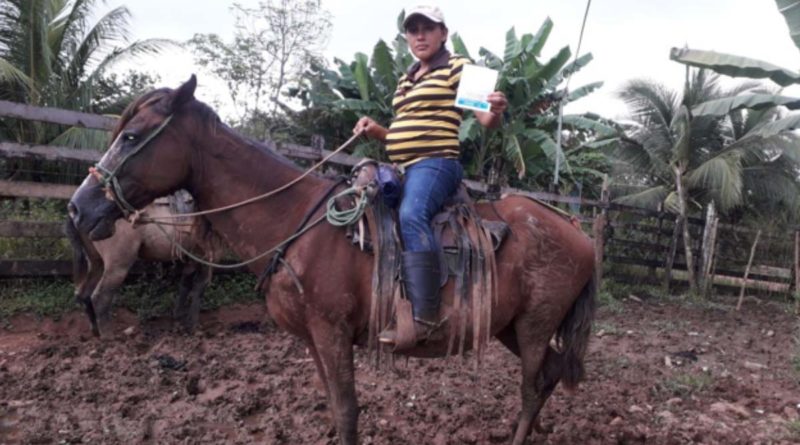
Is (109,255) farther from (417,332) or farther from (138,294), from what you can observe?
(417,332)

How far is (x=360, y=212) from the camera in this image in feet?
9.71

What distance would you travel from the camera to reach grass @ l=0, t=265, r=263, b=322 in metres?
6.17

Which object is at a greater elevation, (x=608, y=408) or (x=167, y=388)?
(x=608, y=408)

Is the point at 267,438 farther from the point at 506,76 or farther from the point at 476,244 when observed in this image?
the point at 506,76

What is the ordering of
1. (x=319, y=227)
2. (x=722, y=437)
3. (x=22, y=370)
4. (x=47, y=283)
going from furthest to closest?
1. (x=47, y=283)
2. (x=22, y=370)
3. (x=722, y=437)
4. (x=319, y=227)

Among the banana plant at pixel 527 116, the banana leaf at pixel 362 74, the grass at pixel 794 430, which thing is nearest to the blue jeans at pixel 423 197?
the grass at pixel 794 430

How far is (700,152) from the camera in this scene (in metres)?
14.3

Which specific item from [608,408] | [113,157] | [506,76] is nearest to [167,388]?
[113,157]

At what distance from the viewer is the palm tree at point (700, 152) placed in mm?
13266

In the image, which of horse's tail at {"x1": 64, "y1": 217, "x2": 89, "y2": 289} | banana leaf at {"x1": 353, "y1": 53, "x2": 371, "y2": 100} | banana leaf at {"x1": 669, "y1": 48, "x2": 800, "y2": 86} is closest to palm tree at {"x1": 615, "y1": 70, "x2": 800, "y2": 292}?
banana leaf at {"x1": 669, "y1": 48, "x2": 800, "y2": 86}

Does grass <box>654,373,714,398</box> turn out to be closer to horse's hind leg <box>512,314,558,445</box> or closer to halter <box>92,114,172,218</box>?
horse's hind leg <box>512,314,558,445</box>

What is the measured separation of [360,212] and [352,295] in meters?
0.45

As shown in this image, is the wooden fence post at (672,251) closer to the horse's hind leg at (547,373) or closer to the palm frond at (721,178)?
the palm frond at (721,178)

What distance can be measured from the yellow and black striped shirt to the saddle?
22 centimetres
